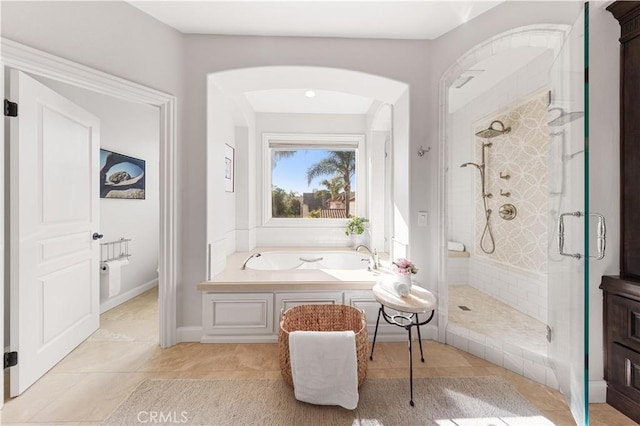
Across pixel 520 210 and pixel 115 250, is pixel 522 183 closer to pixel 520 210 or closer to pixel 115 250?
pixel 520 210

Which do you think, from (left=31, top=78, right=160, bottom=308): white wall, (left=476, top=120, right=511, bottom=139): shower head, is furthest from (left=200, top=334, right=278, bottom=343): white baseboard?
(left=476, top=120, right=511, bottom=139): shower head

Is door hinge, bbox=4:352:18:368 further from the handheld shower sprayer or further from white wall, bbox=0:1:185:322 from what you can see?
the handheld shower sprayer

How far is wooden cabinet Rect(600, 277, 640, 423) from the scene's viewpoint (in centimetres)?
136

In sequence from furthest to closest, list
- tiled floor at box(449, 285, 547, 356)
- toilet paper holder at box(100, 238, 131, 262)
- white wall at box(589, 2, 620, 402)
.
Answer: toilet paper holder at box(100, 238, 131, 262)
tiled floor at box(449, 285, 547, 356)
white wall at box(589, 2, 620, 402)

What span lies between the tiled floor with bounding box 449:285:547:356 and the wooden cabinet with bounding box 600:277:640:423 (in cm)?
32

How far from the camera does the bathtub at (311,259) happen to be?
3229 millimetres

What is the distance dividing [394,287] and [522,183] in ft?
6.50

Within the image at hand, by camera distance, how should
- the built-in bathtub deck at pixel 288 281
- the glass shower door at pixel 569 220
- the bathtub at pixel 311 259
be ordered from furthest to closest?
the bathtub at pixel 311 259, the built-in bathtub deck at pixel 288 281, the glass shower door at pixel 569 220

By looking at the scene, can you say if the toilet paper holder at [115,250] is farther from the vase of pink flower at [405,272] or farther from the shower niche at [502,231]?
the shower niche at [502,231]

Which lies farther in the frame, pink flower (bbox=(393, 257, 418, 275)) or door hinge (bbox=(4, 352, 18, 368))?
pink flower (bbox=(393, 257, 418, 275))

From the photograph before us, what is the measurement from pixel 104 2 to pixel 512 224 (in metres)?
3.87

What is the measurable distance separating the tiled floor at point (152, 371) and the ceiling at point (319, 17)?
2.50 meters

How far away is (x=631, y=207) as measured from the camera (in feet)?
4.70

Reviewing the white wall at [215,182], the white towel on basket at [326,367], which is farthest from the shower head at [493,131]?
the white wall at [215,182]
